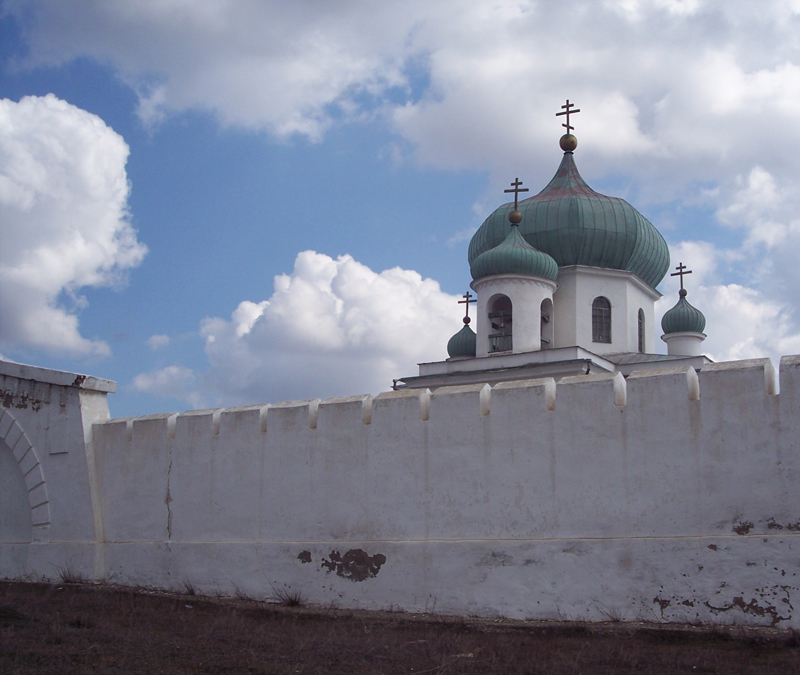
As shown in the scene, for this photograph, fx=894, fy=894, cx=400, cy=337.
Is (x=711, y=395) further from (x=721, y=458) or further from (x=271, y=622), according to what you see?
(x=271, y=622)

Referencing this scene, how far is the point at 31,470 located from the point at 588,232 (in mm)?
13748

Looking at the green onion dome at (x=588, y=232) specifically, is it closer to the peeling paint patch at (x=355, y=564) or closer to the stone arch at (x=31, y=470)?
the stone arch at (x=31, y=470)

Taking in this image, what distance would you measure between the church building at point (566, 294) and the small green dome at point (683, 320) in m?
0.03

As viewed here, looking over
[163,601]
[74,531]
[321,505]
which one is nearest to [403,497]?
[321,505]

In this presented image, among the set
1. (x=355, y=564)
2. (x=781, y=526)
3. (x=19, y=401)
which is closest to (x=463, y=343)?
(x=19, y=401)

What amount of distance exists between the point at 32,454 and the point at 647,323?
15097 mm

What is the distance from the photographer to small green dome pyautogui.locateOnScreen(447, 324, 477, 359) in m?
22.8

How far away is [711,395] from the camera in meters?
7.57

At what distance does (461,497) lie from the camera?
8578 mm

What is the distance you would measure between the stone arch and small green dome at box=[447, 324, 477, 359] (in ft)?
43.0

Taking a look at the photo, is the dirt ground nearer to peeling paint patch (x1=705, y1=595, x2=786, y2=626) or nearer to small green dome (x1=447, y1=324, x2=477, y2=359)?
peeling paint patch (x1=705, y1=595, x2=786, y2=626)

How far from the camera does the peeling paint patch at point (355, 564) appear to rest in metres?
8.86

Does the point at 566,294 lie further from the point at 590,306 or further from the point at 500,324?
the point at 500,324

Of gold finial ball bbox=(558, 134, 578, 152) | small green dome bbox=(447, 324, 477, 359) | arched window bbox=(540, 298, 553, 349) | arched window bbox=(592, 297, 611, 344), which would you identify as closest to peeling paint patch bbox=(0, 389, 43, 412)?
arched window bbox=(540, 298, 553, 349)
